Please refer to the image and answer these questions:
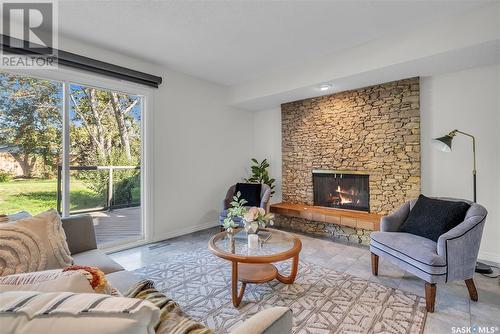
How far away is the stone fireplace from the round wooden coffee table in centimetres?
154

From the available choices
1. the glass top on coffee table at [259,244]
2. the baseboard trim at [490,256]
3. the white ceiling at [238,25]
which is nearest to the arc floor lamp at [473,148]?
the baseboard trim at [490,256]

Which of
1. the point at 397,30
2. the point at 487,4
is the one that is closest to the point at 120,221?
the point at 397,30

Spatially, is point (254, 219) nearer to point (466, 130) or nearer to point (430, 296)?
point (430, 296)

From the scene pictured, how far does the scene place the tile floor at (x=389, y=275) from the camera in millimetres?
1847

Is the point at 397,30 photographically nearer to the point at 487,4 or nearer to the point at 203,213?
the point at 487,4

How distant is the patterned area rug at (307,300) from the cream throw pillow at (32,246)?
1.01 metres

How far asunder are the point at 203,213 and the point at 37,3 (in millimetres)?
3378

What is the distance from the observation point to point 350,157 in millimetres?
3922

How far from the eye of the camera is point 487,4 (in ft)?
7.52

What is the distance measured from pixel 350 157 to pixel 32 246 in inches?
152

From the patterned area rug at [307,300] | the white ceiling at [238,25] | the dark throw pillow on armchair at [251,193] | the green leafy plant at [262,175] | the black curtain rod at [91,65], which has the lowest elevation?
the patterned area rug at [307,300]

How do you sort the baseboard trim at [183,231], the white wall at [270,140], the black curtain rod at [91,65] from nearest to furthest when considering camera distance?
the black curtain rod at [91,65] → the baseboard trim at [183,231] → the white wall at [270,140]

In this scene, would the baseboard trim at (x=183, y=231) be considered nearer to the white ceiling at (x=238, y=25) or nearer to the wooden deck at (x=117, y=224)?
the wooden deck at (x=117, y=224)

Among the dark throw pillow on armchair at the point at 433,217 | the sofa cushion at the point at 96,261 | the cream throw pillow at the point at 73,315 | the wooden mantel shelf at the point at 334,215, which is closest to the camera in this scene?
the cream throw pillow at the point at 73,315
